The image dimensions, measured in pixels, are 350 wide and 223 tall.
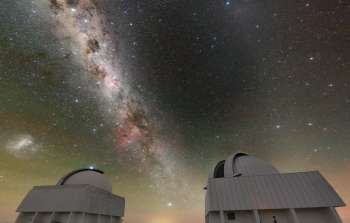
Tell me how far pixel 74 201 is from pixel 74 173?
599cm

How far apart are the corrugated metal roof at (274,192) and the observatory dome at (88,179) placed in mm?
13104

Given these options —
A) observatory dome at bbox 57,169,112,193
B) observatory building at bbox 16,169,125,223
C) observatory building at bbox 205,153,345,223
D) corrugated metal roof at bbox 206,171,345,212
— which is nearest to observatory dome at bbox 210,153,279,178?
observatory building at bbox 205,153,345,223

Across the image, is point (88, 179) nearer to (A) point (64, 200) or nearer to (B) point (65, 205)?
(A) point (64, 200)

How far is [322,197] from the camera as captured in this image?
440 inches

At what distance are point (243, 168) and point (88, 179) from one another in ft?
55.2

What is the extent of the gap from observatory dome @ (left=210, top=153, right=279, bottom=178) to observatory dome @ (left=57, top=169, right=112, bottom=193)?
506 inches

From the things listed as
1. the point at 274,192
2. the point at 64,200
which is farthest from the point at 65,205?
the point at 274,192

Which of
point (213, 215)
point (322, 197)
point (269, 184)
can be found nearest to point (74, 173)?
point (213, 215)

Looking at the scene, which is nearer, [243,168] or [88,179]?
[243,168]

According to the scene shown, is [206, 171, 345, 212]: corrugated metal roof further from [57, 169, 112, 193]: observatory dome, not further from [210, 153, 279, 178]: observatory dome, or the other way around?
[57, 169, 112, 193]: observatory dome

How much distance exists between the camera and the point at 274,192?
38.9 feet

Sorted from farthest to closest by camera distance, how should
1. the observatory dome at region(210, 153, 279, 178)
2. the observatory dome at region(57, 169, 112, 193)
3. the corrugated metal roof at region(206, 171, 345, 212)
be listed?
the observatory dome at region(57, 169, 112, 193) < the observatory dome at region(210, 153, 279, 178) < the corrugated metal roof at region(206, 171, 345, 212)

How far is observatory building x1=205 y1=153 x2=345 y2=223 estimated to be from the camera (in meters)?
10.9

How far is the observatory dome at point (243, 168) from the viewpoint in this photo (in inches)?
577
